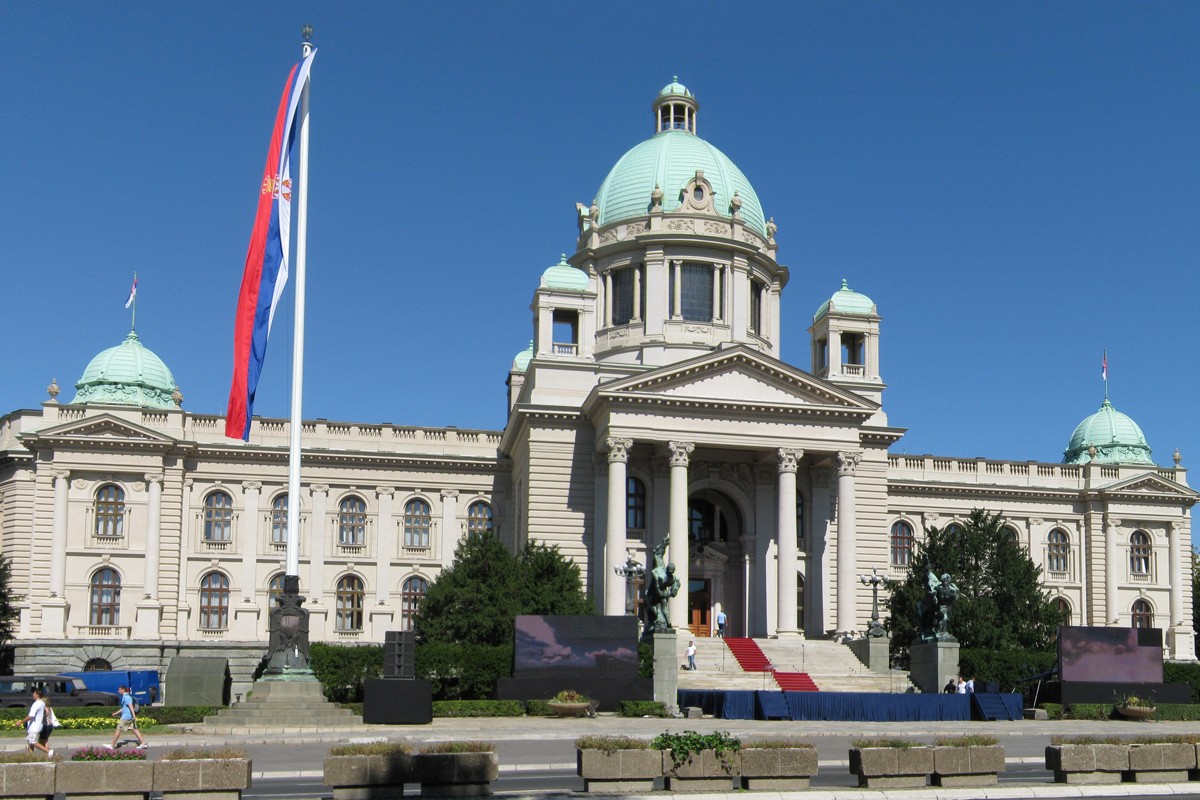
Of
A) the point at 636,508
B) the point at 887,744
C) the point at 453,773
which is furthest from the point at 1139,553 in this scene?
the point at 453,773

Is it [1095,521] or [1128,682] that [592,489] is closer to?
[1128,682]

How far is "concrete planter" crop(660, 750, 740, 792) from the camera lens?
22969 mm

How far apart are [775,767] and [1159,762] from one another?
23.2 feet

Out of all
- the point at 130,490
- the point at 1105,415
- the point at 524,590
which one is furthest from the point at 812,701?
the point at 1105,415

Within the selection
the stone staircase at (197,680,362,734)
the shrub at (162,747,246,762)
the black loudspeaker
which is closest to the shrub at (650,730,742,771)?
the shrub at (162,747,246,762)

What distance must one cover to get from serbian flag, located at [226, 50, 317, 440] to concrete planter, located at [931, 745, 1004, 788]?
877 inches

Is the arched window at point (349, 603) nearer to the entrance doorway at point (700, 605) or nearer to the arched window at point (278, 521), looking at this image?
the arched window at point (278, 521)

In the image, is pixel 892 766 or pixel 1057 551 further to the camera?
pixel 1057 551

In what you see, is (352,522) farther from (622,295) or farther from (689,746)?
(689,746)

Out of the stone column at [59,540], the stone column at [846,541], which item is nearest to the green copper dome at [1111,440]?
the stone column at [846,541]

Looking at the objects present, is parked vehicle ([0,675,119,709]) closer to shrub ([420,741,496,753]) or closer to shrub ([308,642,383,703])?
shrub ([308,642,383,703])

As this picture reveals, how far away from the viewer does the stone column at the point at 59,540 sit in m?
68.0

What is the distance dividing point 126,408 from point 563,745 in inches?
1728

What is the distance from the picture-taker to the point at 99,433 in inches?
2719
